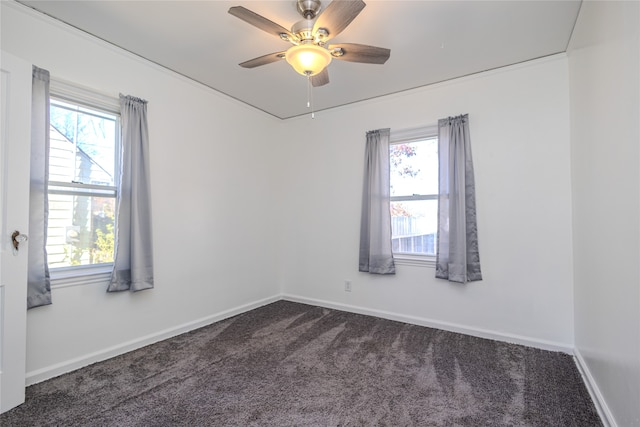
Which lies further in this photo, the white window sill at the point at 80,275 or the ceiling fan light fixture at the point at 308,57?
the white window sill at the point at 80,275

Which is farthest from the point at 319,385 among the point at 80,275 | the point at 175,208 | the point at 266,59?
the point at 266,59

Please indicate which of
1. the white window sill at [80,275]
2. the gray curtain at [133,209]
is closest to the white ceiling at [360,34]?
the gray curtain at [133,209]

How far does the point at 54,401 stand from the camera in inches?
78.1

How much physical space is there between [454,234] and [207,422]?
262cm

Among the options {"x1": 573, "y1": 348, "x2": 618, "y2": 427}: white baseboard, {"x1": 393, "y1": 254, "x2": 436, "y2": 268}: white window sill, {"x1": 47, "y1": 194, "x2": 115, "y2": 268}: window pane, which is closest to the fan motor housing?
{"x1": 47, "y1": 194, "x2": 115, "y2": 268}: window pane

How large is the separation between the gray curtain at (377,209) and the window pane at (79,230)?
2.59 metres

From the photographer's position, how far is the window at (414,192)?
345 cm

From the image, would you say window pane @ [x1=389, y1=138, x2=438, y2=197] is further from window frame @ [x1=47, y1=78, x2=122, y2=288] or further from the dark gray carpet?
window frame @ [x1=47, y1=78, x2=122, y2=288]

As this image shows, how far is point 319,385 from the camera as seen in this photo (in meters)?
2.20

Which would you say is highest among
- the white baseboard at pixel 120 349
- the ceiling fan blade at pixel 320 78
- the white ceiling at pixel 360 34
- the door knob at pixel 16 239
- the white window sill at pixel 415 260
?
the white ceiling at pixel 360 34

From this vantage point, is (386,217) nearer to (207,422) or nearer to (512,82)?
(512,82)

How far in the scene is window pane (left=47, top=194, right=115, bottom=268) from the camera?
7.75 ft

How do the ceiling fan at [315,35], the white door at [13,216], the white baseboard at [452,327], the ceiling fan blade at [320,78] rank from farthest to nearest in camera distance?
the white baseboard at [452,327] < the ceiling fan blade at [320,78] < the white door at [13,216] < the ceiling fan at [315,35]

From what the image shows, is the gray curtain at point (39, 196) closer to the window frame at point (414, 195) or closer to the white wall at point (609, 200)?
the window frame at point (414, 195)
